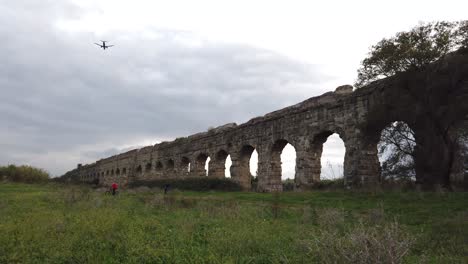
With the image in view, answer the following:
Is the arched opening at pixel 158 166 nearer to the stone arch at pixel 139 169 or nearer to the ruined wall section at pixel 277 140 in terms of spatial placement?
the ruined wall section at pixel 277 140

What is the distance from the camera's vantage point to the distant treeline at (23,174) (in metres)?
28.9

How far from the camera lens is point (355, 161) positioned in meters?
16.1

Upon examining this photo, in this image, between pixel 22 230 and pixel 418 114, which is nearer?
pixel 22 230

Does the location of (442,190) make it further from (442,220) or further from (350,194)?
(442,220)

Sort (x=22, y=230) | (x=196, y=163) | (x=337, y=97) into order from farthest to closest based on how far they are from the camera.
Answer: (x=196, y=163), (x=337, y=97), (x=22, y=230)

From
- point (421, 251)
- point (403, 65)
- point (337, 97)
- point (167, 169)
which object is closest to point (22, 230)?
point (421, 251)

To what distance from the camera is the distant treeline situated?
28.9 meters

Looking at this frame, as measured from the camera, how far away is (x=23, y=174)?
29562mm

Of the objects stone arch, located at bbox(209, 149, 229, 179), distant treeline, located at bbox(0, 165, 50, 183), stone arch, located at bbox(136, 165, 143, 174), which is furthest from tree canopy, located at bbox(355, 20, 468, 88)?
stone arch, located at bbox(136, 165, 143, 174)

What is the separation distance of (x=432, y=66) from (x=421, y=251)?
8.20 m

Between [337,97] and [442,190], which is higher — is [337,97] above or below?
above

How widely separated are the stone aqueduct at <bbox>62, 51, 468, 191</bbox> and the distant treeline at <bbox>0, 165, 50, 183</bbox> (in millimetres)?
→ 11547

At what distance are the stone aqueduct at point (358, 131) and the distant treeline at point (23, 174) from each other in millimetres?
11547

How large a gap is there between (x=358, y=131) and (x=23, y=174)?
2539cm
